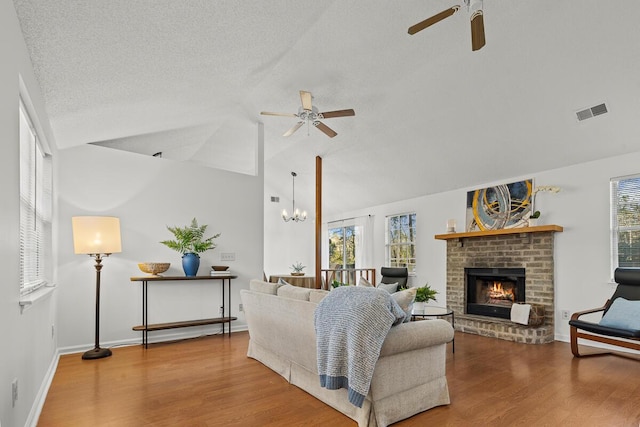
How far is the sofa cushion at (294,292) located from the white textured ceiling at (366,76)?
2.18 meters

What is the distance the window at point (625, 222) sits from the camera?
471 centimetres

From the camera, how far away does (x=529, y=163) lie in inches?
218

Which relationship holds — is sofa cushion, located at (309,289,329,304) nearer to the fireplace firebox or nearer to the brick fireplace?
the brick fireplace

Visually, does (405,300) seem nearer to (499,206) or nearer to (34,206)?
(34,206)

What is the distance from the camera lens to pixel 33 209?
128 inches

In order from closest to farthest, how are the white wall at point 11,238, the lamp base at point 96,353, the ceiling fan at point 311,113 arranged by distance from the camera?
the white wall at point 11,238 < the lamp base at point 96,353 < the ceiling fan at point 311,113

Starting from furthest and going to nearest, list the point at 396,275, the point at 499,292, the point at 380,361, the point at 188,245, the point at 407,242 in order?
the point at 407,242 → the point at 396,275 → the point at 499,292 → the point at 188,245 → the point at 380,361

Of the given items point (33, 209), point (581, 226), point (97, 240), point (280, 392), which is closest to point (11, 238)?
point (33, 209)

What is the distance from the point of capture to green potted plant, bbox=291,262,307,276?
933cm

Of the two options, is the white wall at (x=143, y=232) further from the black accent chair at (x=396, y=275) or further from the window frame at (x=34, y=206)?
the black accent chair at (x=396, y=275)

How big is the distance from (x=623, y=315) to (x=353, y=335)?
3.38 meters

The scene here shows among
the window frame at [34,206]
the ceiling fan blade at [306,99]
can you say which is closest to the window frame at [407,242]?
the ceiling fan blade at [306,99]

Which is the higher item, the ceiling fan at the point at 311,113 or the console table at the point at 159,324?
the ceiling fan at the point at 311,113

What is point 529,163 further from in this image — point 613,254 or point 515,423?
point 515,423
